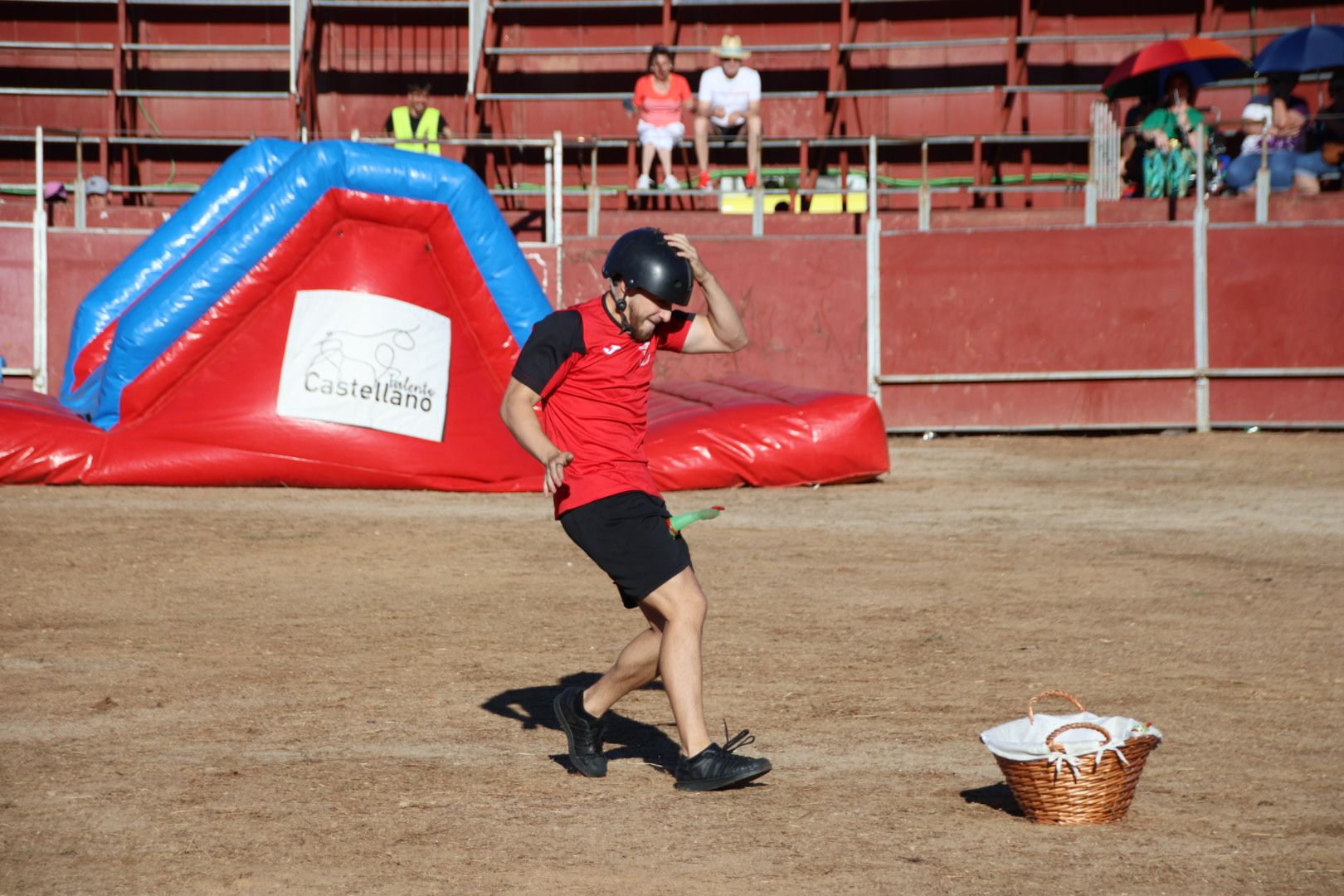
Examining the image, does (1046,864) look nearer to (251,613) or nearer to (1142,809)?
(1142,809)

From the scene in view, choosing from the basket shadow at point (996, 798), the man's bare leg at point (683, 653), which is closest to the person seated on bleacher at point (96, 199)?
the man's bare leg at point (683, 653)

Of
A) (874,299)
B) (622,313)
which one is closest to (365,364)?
(874,299)

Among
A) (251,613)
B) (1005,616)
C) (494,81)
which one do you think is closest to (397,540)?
(251,613)

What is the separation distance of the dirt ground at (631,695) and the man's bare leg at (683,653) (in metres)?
0.21

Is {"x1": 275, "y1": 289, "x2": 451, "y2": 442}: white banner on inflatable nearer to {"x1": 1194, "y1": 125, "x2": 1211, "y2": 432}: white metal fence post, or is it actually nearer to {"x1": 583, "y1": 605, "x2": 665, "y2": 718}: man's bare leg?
{"x1": 583, "y1": 605, "x2": 665, "y2": 718}: man's bare leg

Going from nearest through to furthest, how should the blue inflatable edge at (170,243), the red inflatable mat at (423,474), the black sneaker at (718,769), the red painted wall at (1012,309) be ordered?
1. the black sneaker at (718,769)
2. the red inflatable mat at (423,474)
3. the blue inflatable edge at (170,243)
4. the red painted wall at (1012,309)

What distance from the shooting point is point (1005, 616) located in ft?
26.3

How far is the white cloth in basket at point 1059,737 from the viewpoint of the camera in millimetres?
4711

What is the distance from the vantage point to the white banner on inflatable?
1195cm

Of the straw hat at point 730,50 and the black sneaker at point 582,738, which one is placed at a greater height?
the straw hat at point 730,50

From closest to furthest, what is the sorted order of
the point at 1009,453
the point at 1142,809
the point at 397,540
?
the point at 1142,809
the point at 397,540
the point at 1009,453

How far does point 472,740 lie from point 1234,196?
45.7 feet

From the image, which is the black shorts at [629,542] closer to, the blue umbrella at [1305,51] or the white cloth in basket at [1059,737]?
the white cloth in basket at [1059,737]

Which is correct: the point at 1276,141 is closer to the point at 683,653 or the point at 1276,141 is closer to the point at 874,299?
the point at 874,299
